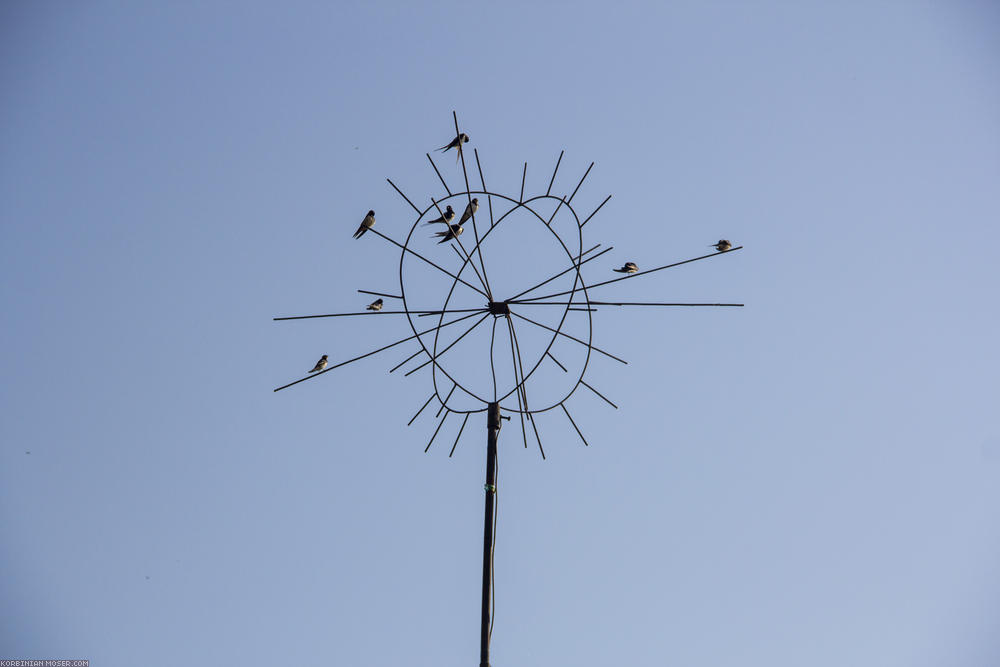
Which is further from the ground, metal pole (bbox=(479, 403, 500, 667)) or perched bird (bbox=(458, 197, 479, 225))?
perched bird (bbox=(458, 197, 479, 225))

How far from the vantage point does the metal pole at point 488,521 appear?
4777 millimetres

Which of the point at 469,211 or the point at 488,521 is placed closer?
the point at 488,521

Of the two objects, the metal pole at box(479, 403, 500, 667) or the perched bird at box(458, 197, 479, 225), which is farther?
the perched bird at box(458, 197, 479, 225)

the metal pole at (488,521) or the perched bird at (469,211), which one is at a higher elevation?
the perched bird at (469,211)

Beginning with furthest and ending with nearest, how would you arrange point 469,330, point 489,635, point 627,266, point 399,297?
point 627,266, point 469,330, point 399,297, point 489,635

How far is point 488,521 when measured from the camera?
4.98 metres

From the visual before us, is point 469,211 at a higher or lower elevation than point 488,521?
higher

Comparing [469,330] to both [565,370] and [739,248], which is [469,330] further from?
[739,248]

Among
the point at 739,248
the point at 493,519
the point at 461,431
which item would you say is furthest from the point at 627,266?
the point at 493,519

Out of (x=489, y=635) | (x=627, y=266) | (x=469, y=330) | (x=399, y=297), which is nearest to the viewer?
(x=489, y=635)

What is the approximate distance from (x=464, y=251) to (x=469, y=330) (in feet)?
1.61

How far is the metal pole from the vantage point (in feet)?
15.7

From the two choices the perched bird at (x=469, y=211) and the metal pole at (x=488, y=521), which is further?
the perched bird at (x=469, y=211)

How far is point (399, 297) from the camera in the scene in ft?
19.1
